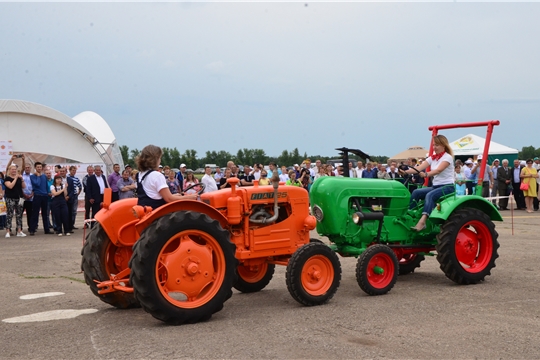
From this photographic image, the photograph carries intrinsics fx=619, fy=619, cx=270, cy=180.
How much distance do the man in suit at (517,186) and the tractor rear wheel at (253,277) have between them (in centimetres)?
1681

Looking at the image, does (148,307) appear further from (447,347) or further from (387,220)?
(387,220)

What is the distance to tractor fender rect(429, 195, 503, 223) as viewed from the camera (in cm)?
788

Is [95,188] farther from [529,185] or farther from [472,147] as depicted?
[472,147]

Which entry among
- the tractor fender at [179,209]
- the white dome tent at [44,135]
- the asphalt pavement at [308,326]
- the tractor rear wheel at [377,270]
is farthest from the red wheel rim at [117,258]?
the white dome tent at [44,135]

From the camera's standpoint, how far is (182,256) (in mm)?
5969

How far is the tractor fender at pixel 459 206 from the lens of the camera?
7.88 meters

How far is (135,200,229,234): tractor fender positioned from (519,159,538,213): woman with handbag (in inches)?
678

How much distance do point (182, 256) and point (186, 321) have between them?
0.62 m

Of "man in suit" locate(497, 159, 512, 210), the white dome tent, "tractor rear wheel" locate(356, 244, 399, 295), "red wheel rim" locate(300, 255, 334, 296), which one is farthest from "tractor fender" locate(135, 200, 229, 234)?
the white dome tent

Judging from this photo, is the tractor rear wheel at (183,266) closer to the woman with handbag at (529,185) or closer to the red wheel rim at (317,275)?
the red wheel rim at (317,275)

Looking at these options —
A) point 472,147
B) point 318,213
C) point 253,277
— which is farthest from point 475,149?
point 253,277

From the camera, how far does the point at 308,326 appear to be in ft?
19.0

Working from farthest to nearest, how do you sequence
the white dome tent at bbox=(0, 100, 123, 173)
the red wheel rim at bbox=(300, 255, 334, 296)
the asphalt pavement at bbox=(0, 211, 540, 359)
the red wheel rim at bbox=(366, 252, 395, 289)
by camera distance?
1. the white dome tent at bbox=(0, 100, 123, 173)
2. the red wheel rim at bbox=(366, 252, 395, 289)
3. the red wheel rim at bbox=(300, 255, 334, 296)
4. the asphalt pavement at bbox=(0, 211, 540, 359)

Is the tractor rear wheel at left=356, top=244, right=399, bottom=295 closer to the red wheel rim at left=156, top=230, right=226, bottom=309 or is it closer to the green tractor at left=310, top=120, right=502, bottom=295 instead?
the green tractor at left=310, top=120, right=502, bottom=295
